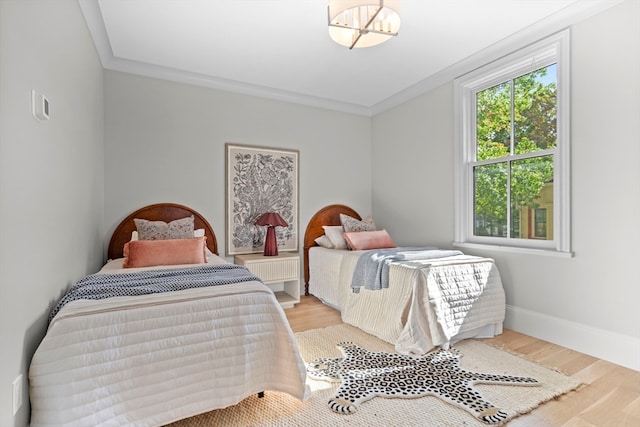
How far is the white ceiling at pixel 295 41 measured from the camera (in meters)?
2.29

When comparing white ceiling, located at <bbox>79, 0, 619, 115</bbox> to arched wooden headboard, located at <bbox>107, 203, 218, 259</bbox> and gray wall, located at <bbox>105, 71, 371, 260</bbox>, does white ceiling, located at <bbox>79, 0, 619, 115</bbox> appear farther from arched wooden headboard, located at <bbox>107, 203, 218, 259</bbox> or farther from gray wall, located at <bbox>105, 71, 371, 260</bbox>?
arched wooden headboard, located at <bbox>107, 203, 218, 259</bbox>

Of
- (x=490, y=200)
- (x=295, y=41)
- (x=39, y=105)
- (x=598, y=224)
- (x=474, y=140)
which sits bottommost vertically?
(x=598, y=224)

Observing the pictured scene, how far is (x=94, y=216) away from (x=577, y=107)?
3.96m

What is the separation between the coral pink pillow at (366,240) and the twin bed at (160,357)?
5.73 ft

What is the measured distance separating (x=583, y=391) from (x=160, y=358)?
92.8 inches

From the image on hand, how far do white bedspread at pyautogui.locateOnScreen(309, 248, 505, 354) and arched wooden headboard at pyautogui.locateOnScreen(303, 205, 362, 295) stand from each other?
1147mm

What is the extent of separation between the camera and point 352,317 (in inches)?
115

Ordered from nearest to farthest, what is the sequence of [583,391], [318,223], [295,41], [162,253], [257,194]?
1. [583,391]
2. [162,253]
3. [295,41]
4. [257,194]
5. [318,223]

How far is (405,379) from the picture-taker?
1.96 m

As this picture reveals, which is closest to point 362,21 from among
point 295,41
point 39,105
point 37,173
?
point 295,41

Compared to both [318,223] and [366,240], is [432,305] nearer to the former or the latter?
[366,240]

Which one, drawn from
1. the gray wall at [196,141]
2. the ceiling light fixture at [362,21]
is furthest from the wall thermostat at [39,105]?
the gray wall at [196,141]

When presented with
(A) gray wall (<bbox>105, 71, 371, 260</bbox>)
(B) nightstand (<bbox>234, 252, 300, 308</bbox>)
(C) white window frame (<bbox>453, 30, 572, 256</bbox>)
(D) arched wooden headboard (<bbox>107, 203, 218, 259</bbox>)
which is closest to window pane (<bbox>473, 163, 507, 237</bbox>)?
(C) white window frame (<bbox>453, 30, 572, 256</bbox>)

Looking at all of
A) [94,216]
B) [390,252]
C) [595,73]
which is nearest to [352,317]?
[390,252]
